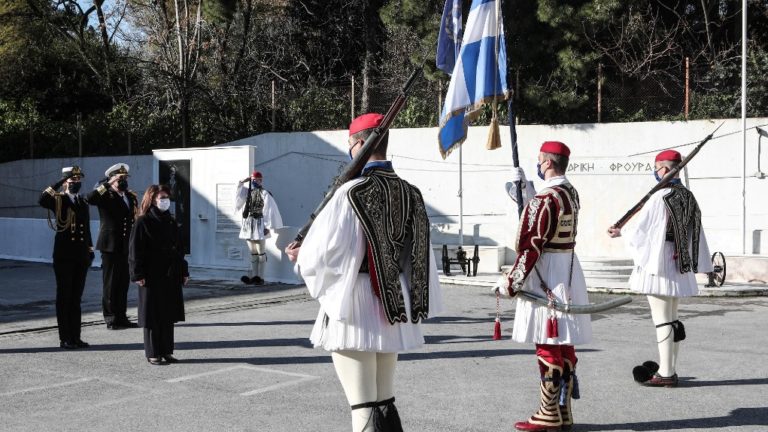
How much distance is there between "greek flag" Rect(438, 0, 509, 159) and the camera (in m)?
7.86

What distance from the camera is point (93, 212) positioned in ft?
92.7

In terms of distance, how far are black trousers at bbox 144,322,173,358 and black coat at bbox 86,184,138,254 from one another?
3066 millimetres

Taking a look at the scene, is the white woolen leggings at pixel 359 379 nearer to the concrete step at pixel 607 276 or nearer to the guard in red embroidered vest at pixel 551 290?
the guard in red embroidered vest at pixel 551 290

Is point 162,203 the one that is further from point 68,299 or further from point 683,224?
point 683,224

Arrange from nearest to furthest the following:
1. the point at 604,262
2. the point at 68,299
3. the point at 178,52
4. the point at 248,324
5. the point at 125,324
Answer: the point at 68,299 → the point at 125,324 → the point at 248,324 → the point at 604,262 → the point at 178,52

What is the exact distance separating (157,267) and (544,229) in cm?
457

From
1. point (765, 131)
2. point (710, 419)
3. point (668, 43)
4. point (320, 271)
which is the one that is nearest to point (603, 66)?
point (668, 43)

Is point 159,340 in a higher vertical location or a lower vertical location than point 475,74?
lower

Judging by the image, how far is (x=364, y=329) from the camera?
484 centimetres

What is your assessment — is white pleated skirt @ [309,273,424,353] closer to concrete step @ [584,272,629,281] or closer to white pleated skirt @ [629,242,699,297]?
white pleated skirt @ [629,242,699,297]

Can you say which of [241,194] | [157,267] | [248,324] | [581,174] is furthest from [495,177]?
[157,267]

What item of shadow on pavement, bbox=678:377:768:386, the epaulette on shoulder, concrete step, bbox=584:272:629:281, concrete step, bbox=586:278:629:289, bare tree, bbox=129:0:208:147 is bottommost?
shadow on pavement, bbox=678:377:768:386

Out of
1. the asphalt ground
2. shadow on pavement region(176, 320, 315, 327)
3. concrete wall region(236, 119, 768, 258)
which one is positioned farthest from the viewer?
concrete wall region(236, 119, 768, 258)

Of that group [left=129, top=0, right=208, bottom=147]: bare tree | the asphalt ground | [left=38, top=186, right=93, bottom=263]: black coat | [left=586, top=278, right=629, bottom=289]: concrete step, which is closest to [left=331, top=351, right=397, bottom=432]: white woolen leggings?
the asphalt ground
